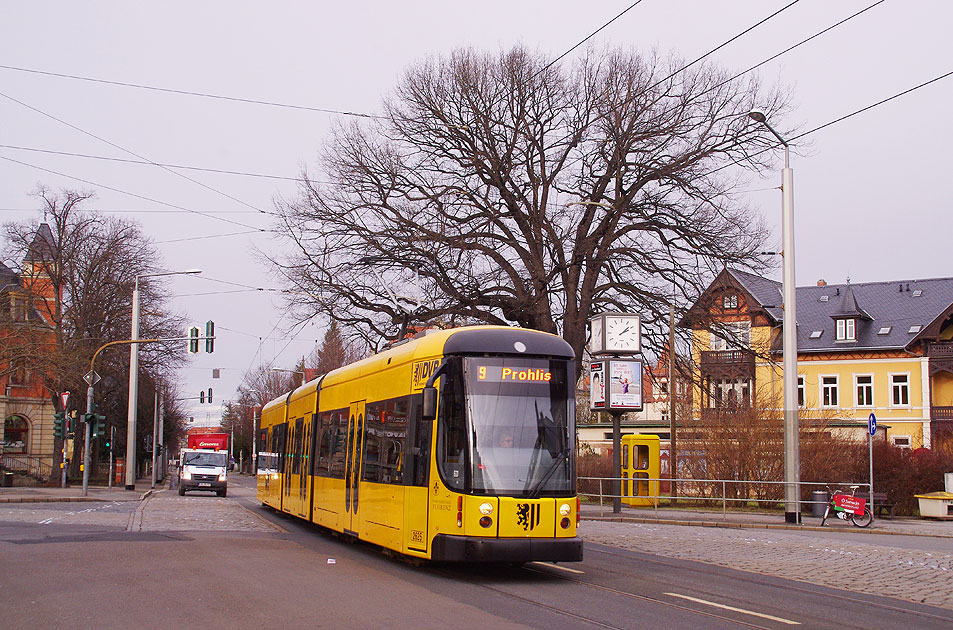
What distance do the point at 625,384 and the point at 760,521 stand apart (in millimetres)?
4929

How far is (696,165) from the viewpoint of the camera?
1152 inches

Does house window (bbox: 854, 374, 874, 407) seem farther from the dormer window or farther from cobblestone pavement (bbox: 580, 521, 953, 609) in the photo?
cobblestone pavement (bbox: 580, 521, 953, 609)

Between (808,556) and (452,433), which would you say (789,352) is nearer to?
(808,556)

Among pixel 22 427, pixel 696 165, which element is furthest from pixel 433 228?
pixel 22 427

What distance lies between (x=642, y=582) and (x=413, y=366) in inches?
167

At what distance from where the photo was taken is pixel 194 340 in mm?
39531

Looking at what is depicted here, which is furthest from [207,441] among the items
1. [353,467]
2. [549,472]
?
[549,472]

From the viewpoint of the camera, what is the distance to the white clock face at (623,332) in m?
27.7

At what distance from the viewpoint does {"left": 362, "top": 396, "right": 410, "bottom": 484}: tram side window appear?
1414cm

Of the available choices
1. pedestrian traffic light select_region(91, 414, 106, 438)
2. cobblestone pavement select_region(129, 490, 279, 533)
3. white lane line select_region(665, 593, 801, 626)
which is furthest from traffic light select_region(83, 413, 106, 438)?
white lane line select_region(665, 593, 801, 626)

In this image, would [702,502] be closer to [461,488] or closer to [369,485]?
[369,485]

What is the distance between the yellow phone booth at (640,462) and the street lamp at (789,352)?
7928 millimetres

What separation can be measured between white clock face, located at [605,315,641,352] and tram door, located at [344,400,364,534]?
11.7 metres

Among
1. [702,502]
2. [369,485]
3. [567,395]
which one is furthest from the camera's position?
[702,502]
